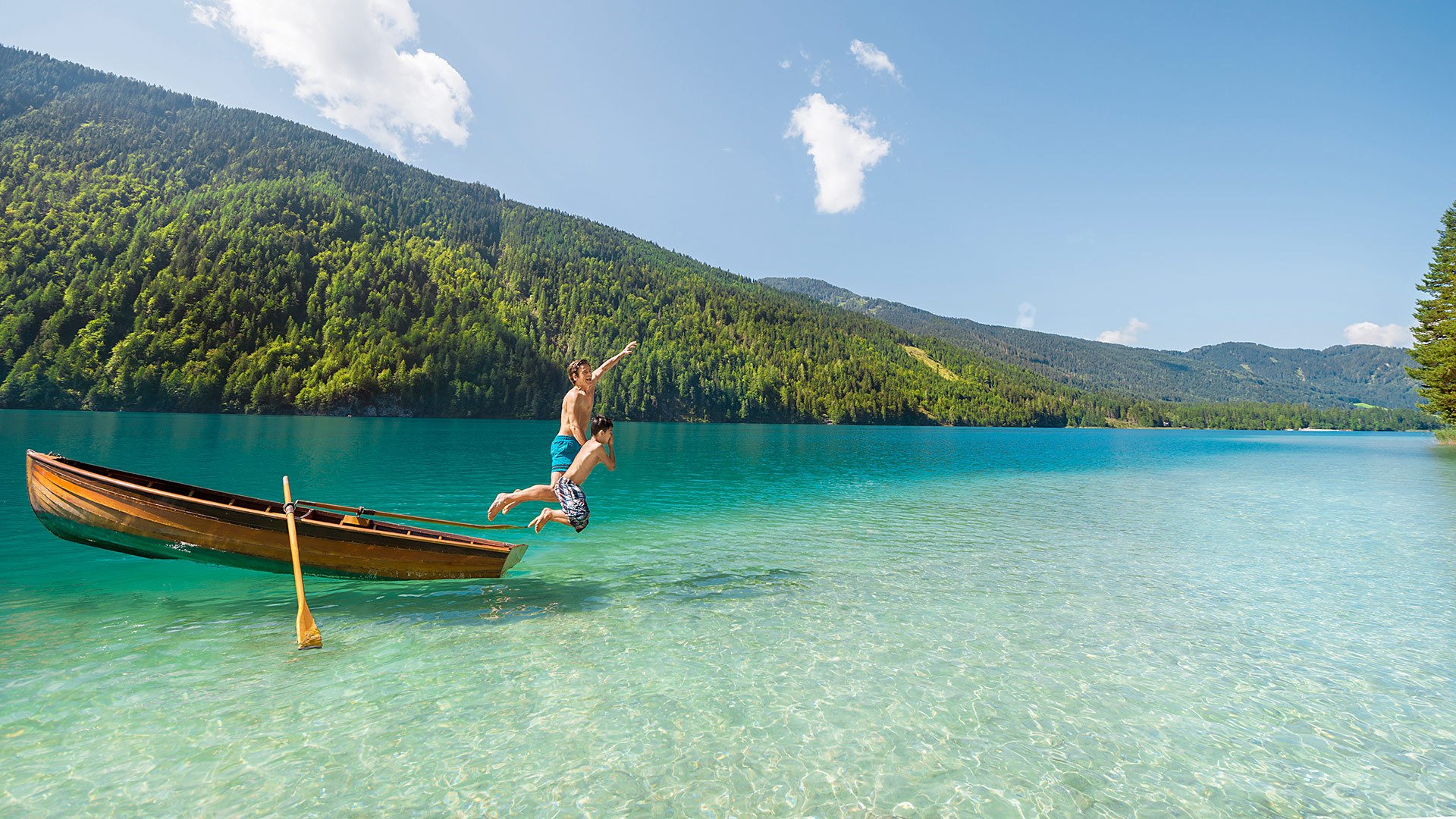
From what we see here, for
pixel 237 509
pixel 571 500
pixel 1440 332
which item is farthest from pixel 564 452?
pixel 1440 332

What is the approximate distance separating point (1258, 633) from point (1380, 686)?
7.62 ft

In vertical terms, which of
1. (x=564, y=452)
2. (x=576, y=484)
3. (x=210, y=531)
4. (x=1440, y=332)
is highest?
(x=1440, y=332)

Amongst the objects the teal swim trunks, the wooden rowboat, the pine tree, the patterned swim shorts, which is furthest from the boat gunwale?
the pine tree

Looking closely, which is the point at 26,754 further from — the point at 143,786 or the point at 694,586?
the point at 694,586

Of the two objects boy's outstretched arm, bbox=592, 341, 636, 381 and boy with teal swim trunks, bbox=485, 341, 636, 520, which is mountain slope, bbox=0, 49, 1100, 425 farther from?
boy's outstretched arm, bbox=592, 341, 636, 381

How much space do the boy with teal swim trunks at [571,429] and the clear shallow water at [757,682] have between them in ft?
8.20

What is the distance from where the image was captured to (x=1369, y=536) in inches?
846

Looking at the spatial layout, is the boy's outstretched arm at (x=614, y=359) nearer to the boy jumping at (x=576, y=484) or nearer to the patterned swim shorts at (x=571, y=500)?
the boy jumping at (x=576, y=484)

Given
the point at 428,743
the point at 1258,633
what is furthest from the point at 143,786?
the point at 1258,633

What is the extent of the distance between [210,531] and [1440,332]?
94.0 meters

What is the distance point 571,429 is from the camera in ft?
35.4

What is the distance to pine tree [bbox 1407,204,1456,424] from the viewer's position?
55.6 metres

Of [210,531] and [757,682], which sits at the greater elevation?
[210,531]

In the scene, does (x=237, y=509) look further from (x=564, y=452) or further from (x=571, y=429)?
(x=571, y=429)
